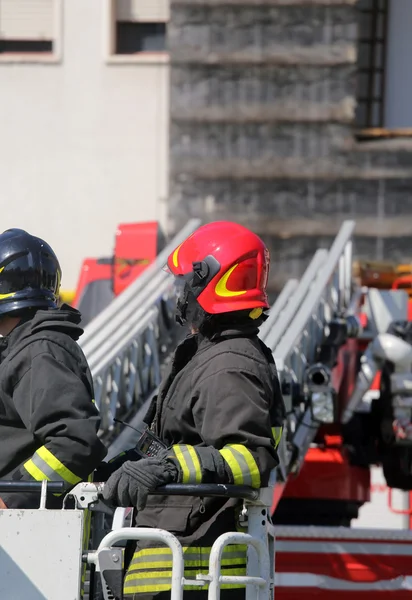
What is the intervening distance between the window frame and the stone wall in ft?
4.29

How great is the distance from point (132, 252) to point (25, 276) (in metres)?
4.88

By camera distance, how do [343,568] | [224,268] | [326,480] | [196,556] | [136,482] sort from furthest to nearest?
[326,480]
[343,568]
[224,268]
[196,556]
[136,482]

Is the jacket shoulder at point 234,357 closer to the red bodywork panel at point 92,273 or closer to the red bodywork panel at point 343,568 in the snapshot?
the red bodywork panel at point 343,568

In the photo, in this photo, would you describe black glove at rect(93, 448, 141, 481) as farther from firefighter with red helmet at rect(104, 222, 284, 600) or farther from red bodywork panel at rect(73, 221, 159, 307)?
red bodywork panel at rect(73, 221, 159, 307)

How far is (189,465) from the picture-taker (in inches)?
121

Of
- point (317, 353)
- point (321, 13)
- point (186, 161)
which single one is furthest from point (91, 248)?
point (317, 353)

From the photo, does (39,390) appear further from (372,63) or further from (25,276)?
(372,63)

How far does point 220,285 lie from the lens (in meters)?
3.42

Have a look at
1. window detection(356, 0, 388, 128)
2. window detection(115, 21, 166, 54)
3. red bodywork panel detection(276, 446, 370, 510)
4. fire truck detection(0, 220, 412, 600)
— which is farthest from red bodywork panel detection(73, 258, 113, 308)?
window detection(356, 0, 388, 128)

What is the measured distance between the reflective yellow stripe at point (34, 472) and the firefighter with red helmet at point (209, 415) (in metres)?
0.29

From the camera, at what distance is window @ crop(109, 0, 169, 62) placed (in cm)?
1248

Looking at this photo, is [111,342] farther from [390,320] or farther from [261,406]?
[261,406]

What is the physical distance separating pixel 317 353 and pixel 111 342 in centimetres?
126

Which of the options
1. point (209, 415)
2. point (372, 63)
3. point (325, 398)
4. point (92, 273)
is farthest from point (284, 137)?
point (209, 415)
